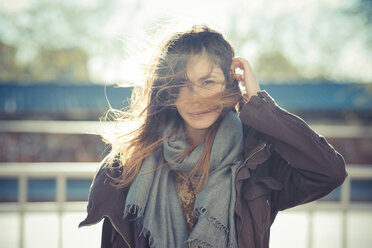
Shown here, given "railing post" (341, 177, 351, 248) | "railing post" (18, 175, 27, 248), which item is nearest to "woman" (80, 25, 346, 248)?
"railing post" (18, 175, 27, 248)

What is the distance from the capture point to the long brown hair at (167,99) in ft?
5.42

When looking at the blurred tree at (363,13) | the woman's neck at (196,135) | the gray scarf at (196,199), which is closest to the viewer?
the gray scarf at (196,199)

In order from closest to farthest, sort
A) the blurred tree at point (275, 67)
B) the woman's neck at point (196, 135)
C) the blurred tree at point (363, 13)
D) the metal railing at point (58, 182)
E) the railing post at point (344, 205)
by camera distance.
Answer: the woman's neck at point (196, 135), the metal railing at point (58, 182), the railing post at point (344, 205), the blurred tree at point (363, 13), the blurred tree at point (275, 67)

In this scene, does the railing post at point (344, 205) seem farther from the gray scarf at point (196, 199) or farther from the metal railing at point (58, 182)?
the gray scarf at point (196, 199)

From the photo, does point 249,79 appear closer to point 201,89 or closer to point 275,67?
point 201,89

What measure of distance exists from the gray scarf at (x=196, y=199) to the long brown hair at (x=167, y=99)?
0.04 m

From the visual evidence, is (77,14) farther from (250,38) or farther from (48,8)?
(250,38)

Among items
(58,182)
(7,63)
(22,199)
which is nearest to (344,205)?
(58,182)

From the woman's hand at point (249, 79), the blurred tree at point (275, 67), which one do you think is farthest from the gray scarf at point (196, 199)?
the blurred tree at point (275, 67)

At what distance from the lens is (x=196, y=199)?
5.15 ft

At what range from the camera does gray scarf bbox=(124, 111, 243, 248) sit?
151cm

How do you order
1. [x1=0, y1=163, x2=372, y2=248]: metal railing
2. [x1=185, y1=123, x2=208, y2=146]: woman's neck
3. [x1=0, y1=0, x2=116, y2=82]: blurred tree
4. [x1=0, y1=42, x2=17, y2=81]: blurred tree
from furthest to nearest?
1. [x1=0, y1=42, x2=17, y2=81]: blurred tree
2. [x1=0, y1=0, x2=116, y2=82]: blurred tree
3. [x1=0, y1=163, x2=372, y2=248]: metal railing
4. [x1=185, y1=123, x2=208, y2=146]: woman's neck

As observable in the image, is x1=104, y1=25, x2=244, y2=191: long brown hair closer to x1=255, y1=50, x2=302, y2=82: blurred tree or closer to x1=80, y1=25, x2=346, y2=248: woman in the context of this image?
x1=80, y1=25, x2=346, y2=248: woman

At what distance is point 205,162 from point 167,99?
355mm
